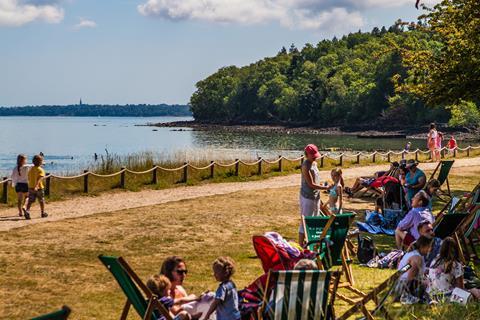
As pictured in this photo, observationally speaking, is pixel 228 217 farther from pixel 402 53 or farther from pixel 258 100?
pixel 258 100

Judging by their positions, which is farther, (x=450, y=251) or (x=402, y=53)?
(x=402, y=53)

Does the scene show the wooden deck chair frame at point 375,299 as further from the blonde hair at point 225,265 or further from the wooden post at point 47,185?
the wooden post at point 47,185

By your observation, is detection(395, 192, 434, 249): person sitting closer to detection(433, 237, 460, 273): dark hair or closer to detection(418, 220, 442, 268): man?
detection(418, 220, 442, 268): man

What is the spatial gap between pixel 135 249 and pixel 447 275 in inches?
208

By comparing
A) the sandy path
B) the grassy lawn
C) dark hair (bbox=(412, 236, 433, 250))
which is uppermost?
dark hair (bbox=(412, 236, 433, 250))

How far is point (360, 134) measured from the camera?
111812 mm

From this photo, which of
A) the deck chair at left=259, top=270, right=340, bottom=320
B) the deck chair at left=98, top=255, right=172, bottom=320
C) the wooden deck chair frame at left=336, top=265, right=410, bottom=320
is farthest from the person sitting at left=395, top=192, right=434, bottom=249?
the deck chair at left=98, top=255, right=172, bottom=320

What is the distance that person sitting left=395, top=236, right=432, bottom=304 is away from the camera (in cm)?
710

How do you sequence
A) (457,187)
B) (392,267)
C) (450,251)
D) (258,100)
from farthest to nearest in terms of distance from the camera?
1. (258,100)
2. (457,187)
3. (392,267)
4. (450,251)

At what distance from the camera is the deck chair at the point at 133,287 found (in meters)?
5.19

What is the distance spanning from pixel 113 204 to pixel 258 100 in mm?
151159

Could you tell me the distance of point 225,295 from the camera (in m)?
5.84

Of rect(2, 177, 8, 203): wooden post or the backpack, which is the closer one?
the backpack

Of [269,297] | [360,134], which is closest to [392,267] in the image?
[269,297]
